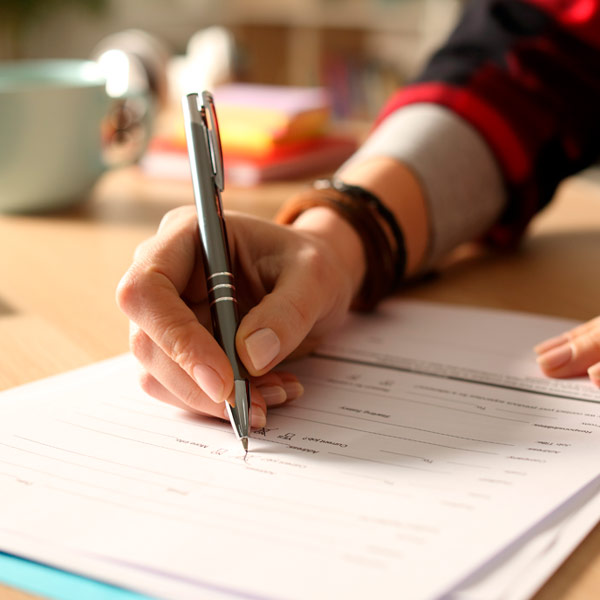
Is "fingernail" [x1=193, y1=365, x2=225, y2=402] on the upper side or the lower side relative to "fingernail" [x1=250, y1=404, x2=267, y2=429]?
upper

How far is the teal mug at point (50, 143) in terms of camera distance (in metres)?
0.78

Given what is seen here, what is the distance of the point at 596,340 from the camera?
0.47m

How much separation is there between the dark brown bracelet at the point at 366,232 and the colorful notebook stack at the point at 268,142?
40cm

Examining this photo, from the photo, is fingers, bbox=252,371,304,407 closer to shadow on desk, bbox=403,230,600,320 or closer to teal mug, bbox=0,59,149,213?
shadow on desk, bbox=403,230,600,320

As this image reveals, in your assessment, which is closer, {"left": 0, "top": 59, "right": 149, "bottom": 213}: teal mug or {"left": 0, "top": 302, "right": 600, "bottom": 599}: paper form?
{"left": 0, "top": 302, "right": 600, "bottom": 599}: paper form

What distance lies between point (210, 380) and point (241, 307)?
0.11 m

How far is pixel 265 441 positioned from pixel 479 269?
38cm

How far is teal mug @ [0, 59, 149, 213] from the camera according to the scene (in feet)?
2.55

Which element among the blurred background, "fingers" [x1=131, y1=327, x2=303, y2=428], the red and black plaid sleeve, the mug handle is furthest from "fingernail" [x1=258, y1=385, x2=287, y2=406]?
the blurred background

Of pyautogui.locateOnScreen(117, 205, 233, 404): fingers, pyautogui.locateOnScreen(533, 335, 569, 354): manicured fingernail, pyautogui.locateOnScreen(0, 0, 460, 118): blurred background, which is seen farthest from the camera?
pyautogui.locateOnScreen(0, 0, 460, 118): blurred background

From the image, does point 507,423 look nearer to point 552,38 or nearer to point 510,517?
point 510,517

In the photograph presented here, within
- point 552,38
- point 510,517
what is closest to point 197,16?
point 552,38

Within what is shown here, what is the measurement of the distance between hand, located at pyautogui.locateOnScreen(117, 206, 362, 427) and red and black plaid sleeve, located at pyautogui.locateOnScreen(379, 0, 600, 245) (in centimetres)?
29

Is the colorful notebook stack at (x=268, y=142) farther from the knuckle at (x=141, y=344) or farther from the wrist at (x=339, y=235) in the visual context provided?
the knuckle at (x=141, y=344)
